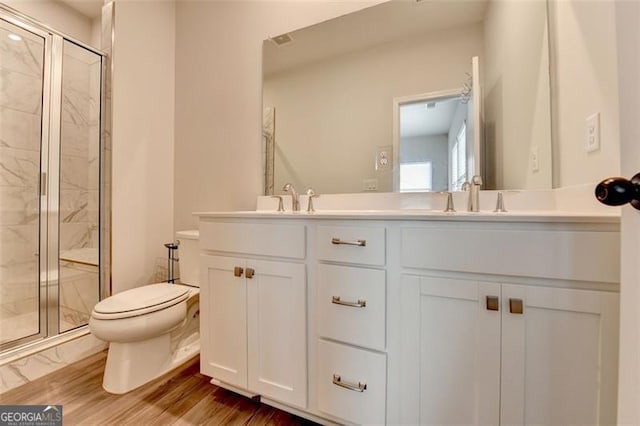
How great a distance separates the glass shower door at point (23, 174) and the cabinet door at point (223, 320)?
1266 mm

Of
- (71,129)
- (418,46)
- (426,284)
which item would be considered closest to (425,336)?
(426,284)

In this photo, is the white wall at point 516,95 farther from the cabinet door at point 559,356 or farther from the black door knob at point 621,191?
the black door knob at point 621,191

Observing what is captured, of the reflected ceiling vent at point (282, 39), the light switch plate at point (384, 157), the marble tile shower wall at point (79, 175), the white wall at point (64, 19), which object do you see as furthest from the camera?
the white wall at point (64, 19)

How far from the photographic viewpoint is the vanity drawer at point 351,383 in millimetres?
954

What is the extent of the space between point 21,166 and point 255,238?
1797 mm

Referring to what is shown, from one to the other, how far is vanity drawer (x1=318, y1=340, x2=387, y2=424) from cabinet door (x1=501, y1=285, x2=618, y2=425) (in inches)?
14.6

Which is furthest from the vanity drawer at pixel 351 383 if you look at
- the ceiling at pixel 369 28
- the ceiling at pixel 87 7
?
the ceiling at pixel 87 7

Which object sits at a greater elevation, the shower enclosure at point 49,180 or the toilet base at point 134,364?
the shower enclosure at point 49,180

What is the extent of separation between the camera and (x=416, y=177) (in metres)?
1.38

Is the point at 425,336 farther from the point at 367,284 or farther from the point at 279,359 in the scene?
the point at 279,359

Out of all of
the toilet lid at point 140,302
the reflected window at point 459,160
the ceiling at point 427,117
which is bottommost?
the toilet lid at point 140,302

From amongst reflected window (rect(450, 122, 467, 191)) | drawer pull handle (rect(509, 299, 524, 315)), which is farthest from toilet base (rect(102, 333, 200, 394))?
reflected window (rect(450, 122, 467, 191))

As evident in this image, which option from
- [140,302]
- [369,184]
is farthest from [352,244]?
[140,302]

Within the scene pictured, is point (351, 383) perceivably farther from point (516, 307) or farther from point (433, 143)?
point (433, 143)
